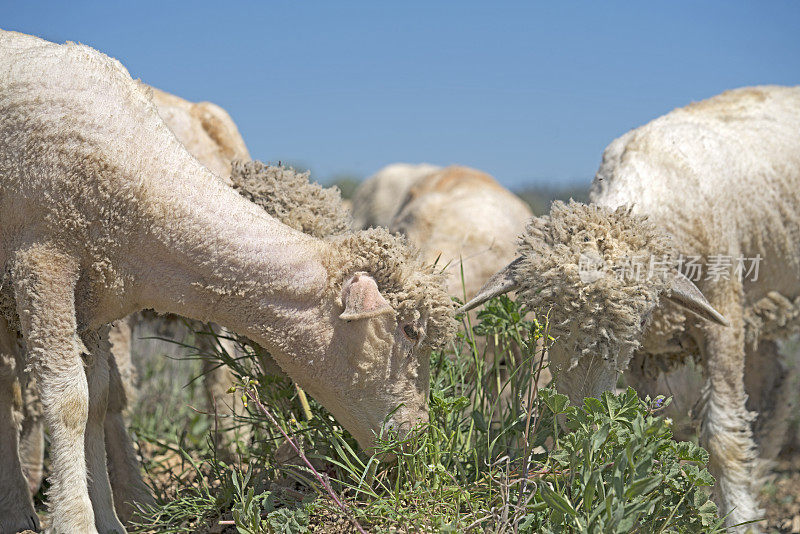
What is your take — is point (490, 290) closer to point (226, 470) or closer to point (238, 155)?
point (226, 470)

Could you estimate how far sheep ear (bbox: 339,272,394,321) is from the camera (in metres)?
3.32

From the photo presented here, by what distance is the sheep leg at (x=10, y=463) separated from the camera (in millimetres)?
4035

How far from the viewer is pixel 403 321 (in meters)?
3.47

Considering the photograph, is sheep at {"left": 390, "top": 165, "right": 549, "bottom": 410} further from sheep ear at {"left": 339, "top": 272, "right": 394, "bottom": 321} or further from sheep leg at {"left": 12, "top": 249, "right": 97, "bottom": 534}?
sheep leg at {"left": 12, "top": 249, "right": 97, "bottom": 534}

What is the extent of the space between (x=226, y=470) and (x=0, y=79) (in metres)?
2.08

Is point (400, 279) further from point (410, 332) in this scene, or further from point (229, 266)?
point (229, 266)

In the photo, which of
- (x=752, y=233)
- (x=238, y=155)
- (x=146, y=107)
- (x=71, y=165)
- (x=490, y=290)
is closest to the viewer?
(x=71, y=165)

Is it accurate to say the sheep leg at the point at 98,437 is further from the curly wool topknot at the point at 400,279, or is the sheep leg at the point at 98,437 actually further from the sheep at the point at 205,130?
the sheep at the point at 205,130

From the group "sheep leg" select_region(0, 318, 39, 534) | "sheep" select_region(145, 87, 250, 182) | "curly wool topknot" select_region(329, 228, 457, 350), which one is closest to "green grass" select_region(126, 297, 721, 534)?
"curly wool topknot" select_region(329, 228, 457, 350)

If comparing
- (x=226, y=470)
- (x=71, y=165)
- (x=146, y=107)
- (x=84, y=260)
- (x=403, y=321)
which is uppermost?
(x=146, y=107)

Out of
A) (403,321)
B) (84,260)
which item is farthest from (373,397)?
(84,260)

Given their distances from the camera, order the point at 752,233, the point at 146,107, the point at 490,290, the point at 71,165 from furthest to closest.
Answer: the point at 752,233
the point at 490,290
the point at 146,107
the point at 71,165

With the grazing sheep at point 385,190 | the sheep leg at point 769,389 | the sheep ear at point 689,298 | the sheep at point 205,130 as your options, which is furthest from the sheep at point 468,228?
the grazing sheep at point 385,190

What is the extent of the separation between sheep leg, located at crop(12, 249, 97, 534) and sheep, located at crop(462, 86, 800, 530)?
6.14ft
